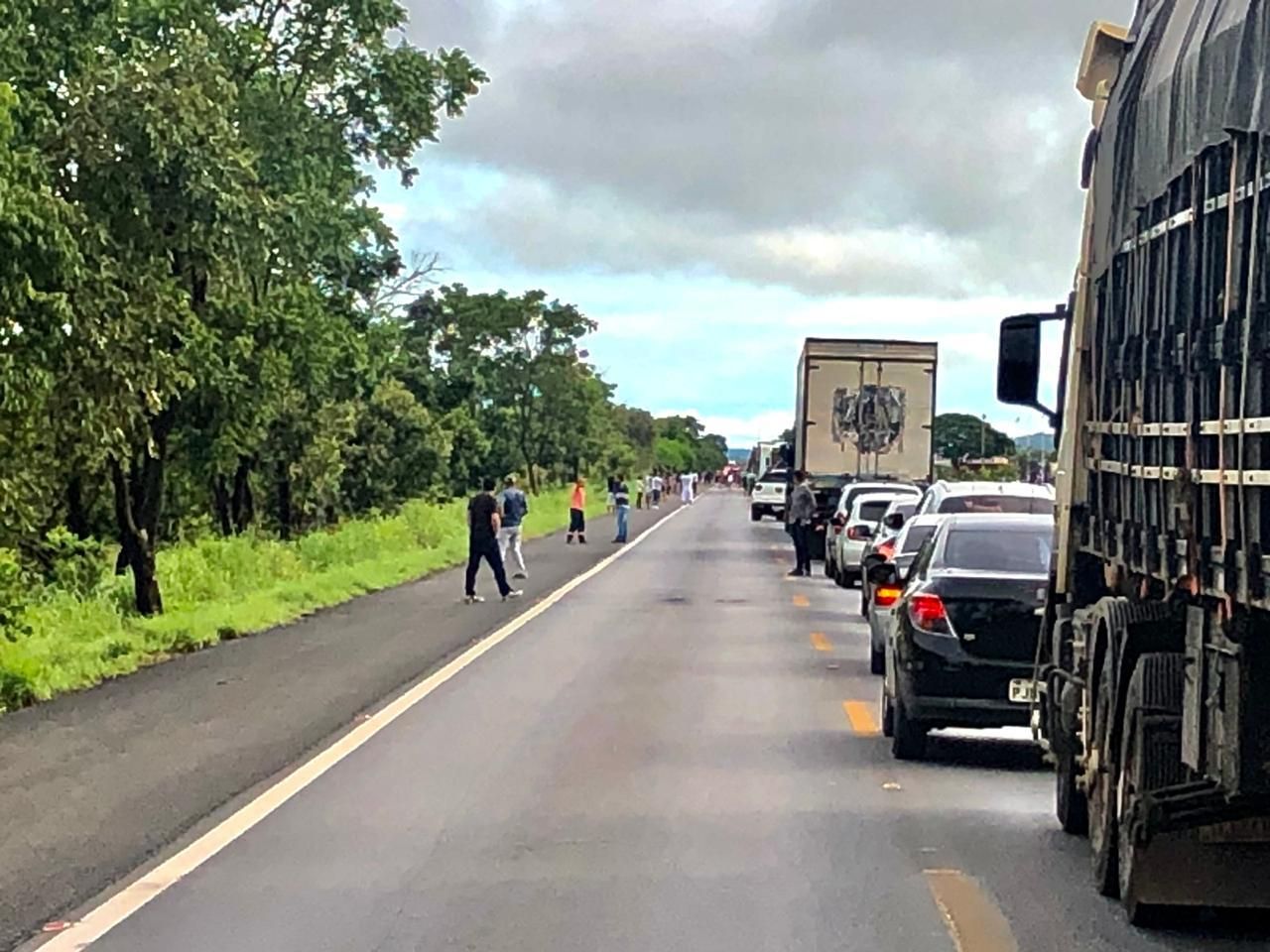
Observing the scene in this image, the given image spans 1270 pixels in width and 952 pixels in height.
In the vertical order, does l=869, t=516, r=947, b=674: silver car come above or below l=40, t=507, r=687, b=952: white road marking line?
above

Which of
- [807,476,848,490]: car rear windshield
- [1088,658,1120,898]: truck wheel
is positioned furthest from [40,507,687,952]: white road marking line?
[807,476,848,490]: car rear windshield

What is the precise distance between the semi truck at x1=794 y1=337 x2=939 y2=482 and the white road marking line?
877 inches

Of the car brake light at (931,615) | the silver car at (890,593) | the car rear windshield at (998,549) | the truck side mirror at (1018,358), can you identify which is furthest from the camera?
the silver car at (890,593)

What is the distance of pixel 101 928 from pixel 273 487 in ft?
120

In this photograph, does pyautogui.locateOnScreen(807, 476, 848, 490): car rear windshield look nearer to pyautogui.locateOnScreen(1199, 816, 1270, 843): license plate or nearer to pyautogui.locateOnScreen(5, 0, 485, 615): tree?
pyautogui.locateOnScreen(5, 0, 485, 615): tree

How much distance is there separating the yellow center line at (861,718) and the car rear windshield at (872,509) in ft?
53.7

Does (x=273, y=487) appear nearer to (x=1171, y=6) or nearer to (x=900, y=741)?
(x=900, y=741)

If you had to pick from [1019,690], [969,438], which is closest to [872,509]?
[1019,690]

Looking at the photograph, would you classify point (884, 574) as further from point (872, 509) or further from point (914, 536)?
point (872, 509)

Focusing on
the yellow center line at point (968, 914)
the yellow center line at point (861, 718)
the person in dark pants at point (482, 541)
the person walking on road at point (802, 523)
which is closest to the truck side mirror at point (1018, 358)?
the yellow center line at point (968, 914)

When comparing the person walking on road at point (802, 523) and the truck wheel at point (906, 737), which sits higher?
the person walking on road at point (802, 523)

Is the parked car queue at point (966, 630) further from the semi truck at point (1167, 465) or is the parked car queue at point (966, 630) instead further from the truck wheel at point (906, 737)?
the semi truck at point (1167, 465)

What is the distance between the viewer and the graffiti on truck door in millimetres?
41094

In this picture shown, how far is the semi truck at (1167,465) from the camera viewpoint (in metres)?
6.34
